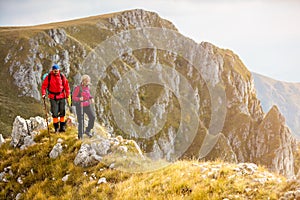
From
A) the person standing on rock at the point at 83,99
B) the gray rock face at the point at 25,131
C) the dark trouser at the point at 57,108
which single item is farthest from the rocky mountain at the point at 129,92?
the dark trouser at the point at 57,108

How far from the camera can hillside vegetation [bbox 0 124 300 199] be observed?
6945 mm

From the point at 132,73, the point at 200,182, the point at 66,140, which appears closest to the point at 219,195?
the point at 200,182

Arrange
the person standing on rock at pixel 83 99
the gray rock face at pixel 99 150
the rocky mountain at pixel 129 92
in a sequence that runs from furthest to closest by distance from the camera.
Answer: the rocky mountain at pixel 129 92 < the person standing on rock at pixel 83 99 < the gray rock face at pixel 99 150

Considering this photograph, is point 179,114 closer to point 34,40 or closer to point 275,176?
point 34,40

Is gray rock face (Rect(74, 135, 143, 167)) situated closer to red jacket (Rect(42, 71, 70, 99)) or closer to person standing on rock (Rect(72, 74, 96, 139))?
person standing on rock (Rect(72, 74, 96, 139))

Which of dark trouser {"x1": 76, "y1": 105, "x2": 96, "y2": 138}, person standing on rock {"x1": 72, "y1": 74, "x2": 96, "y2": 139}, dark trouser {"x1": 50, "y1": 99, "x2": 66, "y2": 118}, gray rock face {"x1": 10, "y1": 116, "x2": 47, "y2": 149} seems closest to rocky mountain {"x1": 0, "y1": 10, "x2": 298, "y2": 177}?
gray rock face {"x1": 10, "y1": 116, "x2": 47, "y2": 149}

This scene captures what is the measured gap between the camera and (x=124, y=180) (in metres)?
8.91

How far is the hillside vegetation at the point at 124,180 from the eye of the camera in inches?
273

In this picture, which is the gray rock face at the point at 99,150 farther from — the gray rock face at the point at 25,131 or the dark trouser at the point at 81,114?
the gray rock face at the point at 25,131

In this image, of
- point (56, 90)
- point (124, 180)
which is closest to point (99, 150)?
point (124, 180)

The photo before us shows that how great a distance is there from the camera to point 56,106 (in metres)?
13.1

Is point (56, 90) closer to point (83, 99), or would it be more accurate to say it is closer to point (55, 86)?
point (55, 86)

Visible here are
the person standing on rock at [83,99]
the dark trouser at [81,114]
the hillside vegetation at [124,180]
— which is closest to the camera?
the hillside vegetation at [124,180]

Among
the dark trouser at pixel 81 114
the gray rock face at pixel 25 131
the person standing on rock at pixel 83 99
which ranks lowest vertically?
the gray rock face at pixel 25 131
